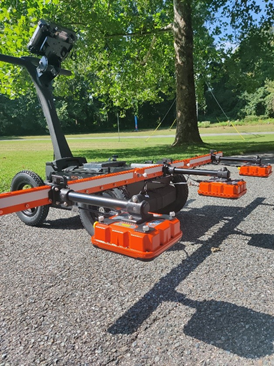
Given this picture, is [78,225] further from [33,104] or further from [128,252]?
[33,104]

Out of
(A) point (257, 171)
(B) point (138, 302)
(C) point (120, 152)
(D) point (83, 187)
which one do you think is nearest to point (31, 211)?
(D) point (83, 187)

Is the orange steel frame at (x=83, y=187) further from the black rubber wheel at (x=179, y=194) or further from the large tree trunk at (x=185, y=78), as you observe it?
Result: the large tree trunk at (x=185, y=78)

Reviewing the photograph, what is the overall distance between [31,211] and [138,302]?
2568 mm

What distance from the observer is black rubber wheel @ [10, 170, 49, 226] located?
4.40 meters

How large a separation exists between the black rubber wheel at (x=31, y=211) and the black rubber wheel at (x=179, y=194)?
1.64 m

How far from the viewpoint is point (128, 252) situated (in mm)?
2219

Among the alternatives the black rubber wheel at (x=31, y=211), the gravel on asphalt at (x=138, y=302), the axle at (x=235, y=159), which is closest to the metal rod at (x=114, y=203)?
the gravel on asphalt at (x=138, y=302)

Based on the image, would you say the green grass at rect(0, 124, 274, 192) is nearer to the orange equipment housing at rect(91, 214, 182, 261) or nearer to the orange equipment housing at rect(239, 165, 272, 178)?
the orange equipment housing at rect(239, 165, 272, 178)

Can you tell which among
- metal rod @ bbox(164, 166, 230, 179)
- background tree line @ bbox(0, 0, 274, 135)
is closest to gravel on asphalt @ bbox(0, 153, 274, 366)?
metal rod @ bbox(164, 166, 230, 179)

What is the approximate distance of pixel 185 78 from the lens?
15.9 m

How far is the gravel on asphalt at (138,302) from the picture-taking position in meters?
2.08

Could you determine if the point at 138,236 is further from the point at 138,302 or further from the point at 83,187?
the point at 83,187

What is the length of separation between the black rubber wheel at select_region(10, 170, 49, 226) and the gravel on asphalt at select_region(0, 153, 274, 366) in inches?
9.5

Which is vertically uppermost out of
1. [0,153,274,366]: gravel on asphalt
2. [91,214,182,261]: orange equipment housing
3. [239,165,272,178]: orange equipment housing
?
[91,214,182,261]: orange equipment housing
